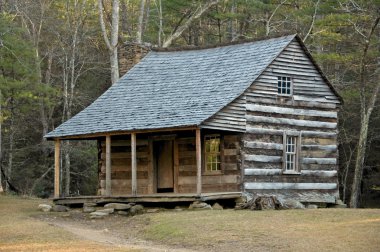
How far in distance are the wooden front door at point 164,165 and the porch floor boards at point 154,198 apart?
8.45 feet

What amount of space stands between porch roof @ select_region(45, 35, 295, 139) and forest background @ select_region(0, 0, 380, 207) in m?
6.57

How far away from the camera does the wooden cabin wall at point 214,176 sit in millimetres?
30297

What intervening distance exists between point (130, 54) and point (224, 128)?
1046 centimetres

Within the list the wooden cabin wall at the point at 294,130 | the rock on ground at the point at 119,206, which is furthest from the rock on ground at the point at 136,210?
the wooden cabin wall at the point at 294,130

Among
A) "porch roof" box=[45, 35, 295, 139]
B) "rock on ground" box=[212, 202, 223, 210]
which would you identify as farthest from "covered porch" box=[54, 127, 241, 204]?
"porch roof" box=[45, 35, 295, 139]

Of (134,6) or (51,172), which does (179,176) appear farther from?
(134,6)

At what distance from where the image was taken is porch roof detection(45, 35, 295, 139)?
1170 inches

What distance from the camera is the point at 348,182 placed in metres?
46.7

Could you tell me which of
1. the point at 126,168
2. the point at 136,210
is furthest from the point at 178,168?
the point at 136,210

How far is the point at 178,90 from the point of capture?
3181cm

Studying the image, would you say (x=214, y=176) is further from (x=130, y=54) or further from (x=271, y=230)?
(x=271, y=230)

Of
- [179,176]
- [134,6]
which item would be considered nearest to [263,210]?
[179,176]

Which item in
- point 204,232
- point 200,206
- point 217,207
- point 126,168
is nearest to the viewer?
point 204,232

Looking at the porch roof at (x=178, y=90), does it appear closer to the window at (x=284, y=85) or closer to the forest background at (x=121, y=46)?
the window at (x=284, y=85)
